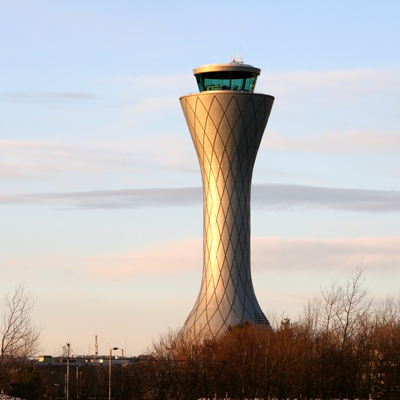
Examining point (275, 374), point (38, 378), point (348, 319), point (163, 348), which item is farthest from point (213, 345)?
point (348, 319)

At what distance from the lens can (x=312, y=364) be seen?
71812mm

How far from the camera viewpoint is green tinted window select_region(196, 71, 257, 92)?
125m

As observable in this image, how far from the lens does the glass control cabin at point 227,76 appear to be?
125000 mm

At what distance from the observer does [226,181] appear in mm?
120312

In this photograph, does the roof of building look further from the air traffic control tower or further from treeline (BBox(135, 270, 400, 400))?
treeline (BBox(135, 270, 400, 400))

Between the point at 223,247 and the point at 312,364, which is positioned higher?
the point at 223,247

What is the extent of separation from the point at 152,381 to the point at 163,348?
20.4 meters

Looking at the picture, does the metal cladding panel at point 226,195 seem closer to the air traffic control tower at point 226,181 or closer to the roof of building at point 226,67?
the air traffic control tower at point 226,181

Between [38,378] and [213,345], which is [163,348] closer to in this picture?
[213,345]

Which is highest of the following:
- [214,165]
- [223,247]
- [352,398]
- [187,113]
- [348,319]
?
[187,113]

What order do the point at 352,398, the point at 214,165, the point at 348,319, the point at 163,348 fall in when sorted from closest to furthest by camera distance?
the point at 348,319 → the point at 352,398 → the point at 163,348 → the point at 214,165

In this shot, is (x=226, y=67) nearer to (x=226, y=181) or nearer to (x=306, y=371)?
(x=226, y=181)

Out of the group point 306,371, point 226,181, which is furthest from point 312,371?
point 226,181

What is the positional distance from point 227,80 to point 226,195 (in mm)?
16680
